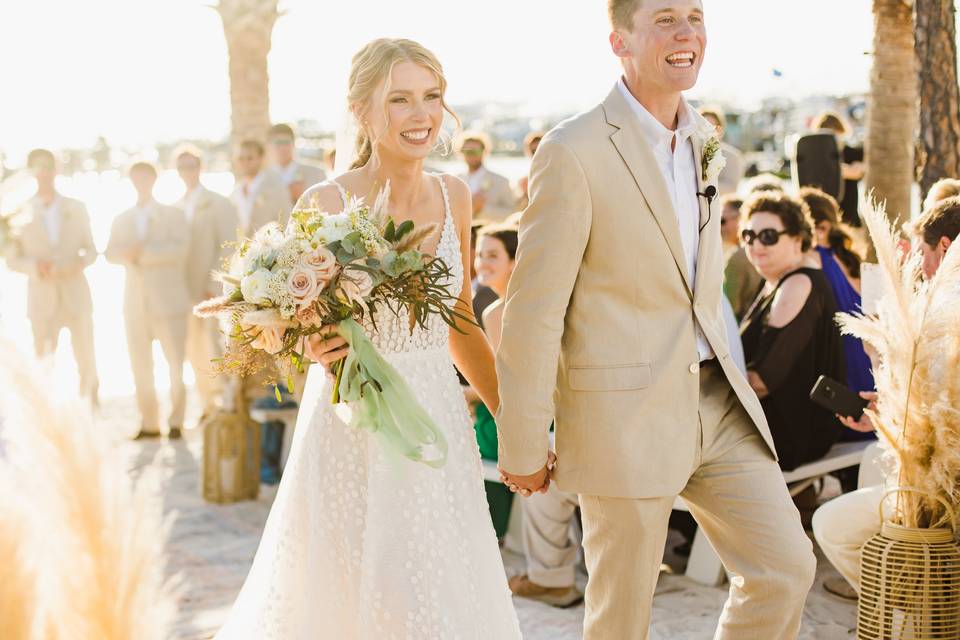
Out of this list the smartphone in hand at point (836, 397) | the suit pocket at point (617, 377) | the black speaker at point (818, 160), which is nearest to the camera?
the suit pocket at point (617, 377)

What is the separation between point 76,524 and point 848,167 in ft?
35.4

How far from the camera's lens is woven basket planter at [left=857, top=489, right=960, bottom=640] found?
4168 mm

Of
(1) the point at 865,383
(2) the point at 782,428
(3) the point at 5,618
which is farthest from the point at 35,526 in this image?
(1) the point at 865,383

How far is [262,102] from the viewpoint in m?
13.0

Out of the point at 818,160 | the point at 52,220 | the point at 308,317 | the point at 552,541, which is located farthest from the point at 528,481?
the point at 52,220

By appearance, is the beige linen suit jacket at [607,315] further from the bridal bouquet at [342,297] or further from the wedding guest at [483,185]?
the wedding guest at [483,185]

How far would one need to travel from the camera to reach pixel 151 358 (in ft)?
34.9

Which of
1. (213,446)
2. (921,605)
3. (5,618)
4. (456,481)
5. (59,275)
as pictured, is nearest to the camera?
(5,618)

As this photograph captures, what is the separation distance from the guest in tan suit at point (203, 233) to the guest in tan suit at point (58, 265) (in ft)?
2.97

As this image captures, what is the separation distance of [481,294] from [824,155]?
3.92 metres

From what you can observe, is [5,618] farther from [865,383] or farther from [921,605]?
[865,383]

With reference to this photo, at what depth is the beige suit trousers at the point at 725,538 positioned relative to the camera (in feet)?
11.2

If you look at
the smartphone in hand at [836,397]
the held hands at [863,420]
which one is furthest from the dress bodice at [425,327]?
the held hands at [863,420]

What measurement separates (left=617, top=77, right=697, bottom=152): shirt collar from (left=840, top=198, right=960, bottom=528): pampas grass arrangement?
853mm
